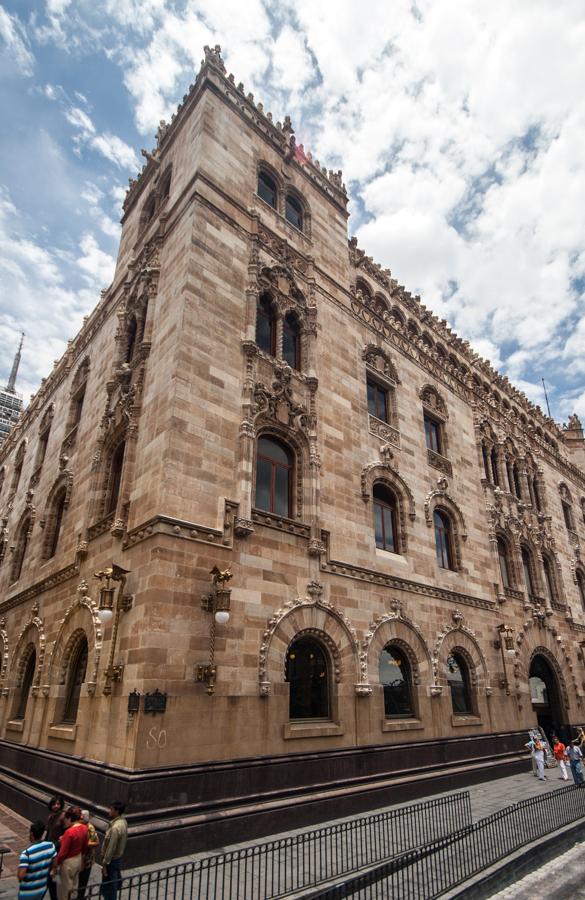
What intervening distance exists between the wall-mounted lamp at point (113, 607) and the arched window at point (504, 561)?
1658cm

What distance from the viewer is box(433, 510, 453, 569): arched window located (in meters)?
19.3

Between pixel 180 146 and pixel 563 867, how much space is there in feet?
71.9

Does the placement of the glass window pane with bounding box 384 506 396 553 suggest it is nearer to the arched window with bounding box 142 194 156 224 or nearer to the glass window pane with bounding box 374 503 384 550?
the glass window pane with bounding box 374 503 384 550

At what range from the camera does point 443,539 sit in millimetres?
19891

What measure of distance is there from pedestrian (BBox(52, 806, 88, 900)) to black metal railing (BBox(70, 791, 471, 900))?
0.20 metres

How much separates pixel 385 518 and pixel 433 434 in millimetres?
6050

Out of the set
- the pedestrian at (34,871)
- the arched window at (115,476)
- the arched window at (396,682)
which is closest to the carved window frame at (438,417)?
the arched window at (396,682)

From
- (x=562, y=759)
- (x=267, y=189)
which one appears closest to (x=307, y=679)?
(x=562, y=759)

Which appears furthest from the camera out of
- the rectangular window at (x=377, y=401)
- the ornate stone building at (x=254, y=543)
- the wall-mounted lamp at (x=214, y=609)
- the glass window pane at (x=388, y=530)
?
the rectangular window at (x=377, y=401)

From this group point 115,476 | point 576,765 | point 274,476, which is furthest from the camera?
point 576,765

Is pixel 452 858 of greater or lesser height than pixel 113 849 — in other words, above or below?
below

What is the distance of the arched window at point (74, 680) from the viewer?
43.2ft

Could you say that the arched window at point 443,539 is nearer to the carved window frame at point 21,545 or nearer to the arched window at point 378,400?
the arched window at point 378,400

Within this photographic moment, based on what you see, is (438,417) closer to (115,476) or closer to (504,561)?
(504,561)
